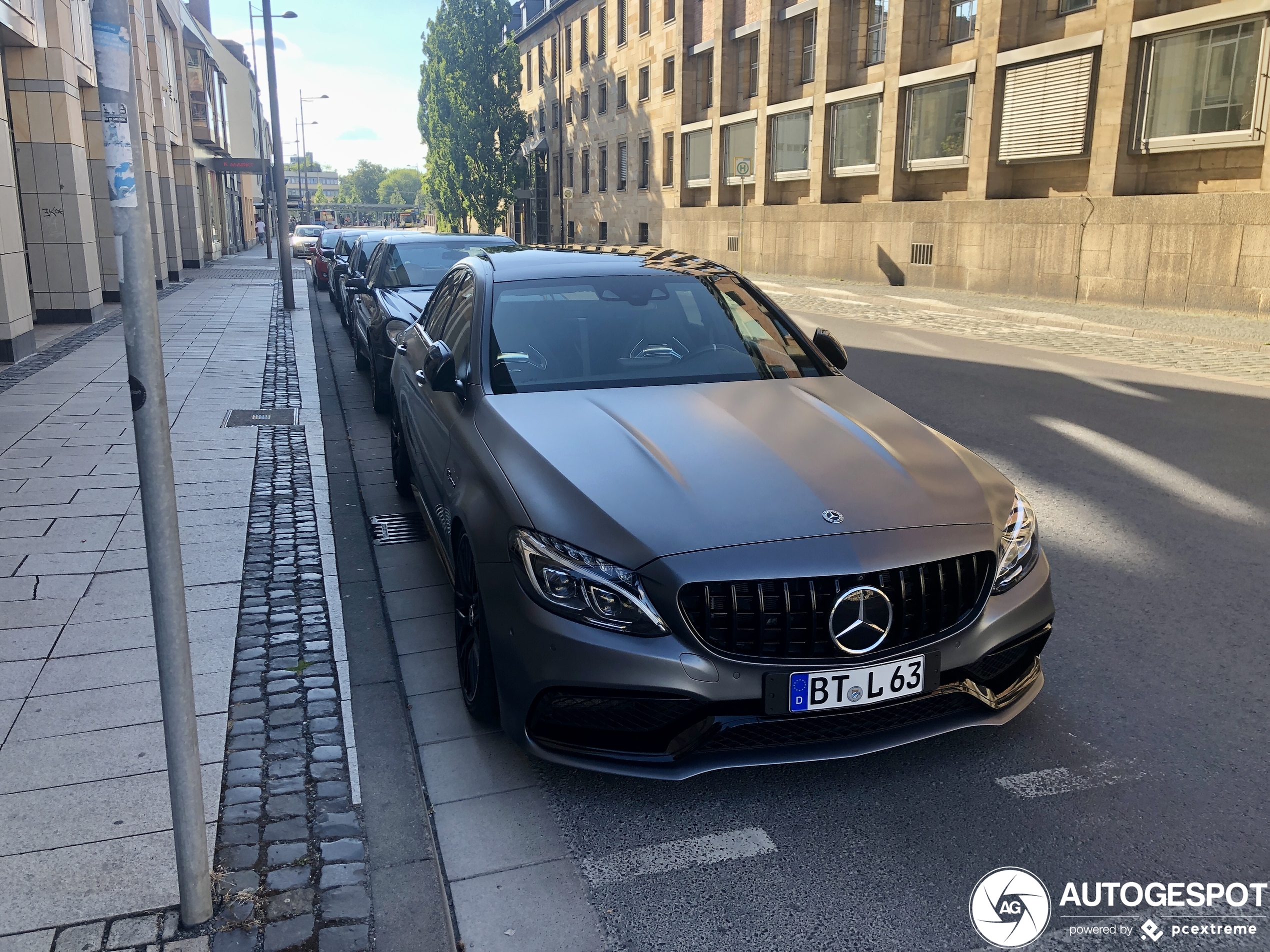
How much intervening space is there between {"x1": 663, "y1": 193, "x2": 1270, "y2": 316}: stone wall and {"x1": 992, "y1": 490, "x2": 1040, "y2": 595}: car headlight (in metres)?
15.8

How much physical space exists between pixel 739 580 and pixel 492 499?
3.31 ft

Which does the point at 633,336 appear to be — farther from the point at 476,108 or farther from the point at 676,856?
the point at 476,108

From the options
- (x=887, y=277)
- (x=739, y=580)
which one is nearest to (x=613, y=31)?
(x=887, y=277)

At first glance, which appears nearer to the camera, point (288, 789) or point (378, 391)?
point (288, 789)

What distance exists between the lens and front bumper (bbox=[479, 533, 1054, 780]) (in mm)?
2975

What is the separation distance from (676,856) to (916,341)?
43.1ft

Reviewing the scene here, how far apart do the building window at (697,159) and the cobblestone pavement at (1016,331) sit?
1346 centimetres

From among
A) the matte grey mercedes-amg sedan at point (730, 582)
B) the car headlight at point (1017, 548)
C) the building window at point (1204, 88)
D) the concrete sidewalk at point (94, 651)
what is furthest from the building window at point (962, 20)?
the car headlight at point (1017, 548)

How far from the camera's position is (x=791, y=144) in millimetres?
32656

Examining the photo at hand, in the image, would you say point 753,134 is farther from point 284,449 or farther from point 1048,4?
point 284,449

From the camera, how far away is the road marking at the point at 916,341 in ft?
46.3

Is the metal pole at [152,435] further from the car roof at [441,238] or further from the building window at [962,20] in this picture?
the building window at [962,20]

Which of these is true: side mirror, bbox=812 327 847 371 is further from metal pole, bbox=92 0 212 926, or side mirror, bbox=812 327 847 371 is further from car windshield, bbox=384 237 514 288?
car windshield, bbox=384 237 514 288

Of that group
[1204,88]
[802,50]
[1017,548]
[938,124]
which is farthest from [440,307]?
[802,50]
